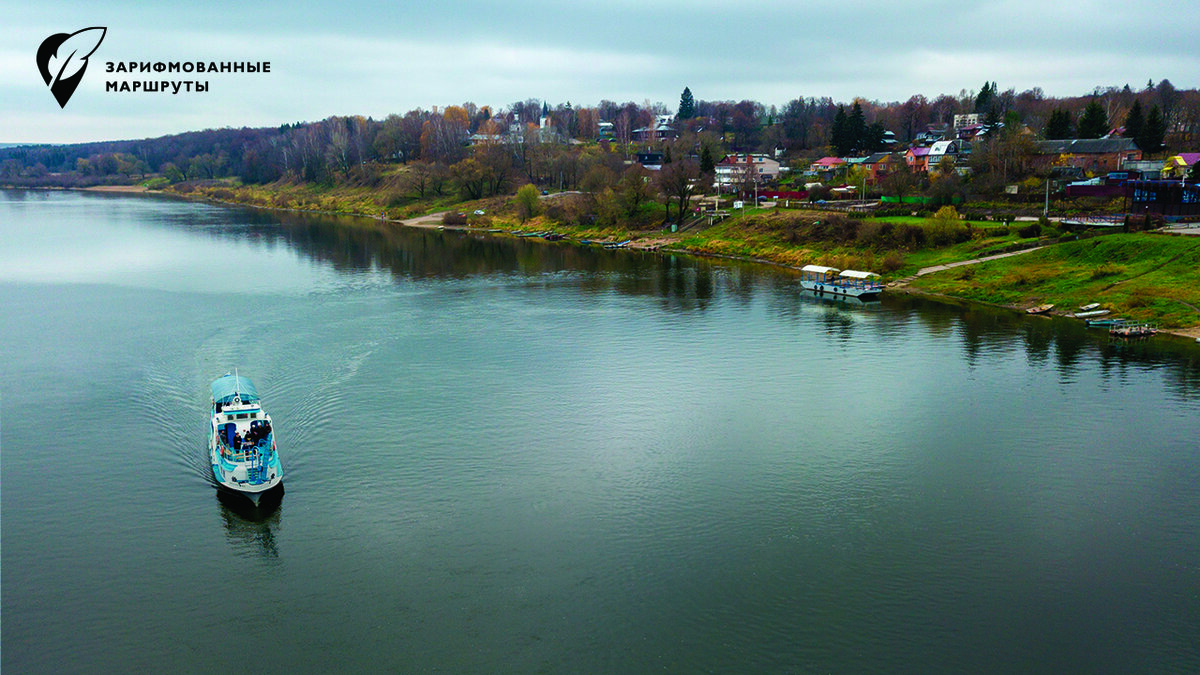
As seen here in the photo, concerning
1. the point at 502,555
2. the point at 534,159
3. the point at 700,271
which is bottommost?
the point at 502,555

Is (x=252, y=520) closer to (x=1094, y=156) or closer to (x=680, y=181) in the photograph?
(x=680, y=181)

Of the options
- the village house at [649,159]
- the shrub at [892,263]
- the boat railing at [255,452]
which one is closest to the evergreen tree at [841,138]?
the village house at [649,159]

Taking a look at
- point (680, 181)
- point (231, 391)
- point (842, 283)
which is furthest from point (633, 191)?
point (231, 391)

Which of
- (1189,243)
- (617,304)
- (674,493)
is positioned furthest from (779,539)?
(1189,243)

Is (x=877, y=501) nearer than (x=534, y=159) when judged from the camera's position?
Yes

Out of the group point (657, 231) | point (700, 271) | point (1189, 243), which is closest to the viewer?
point (1189, 243)

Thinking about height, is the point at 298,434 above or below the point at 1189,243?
below

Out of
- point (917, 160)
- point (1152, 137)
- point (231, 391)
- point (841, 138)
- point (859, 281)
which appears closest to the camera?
point (231, 391)

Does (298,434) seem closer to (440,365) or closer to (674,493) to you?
(440,365)
